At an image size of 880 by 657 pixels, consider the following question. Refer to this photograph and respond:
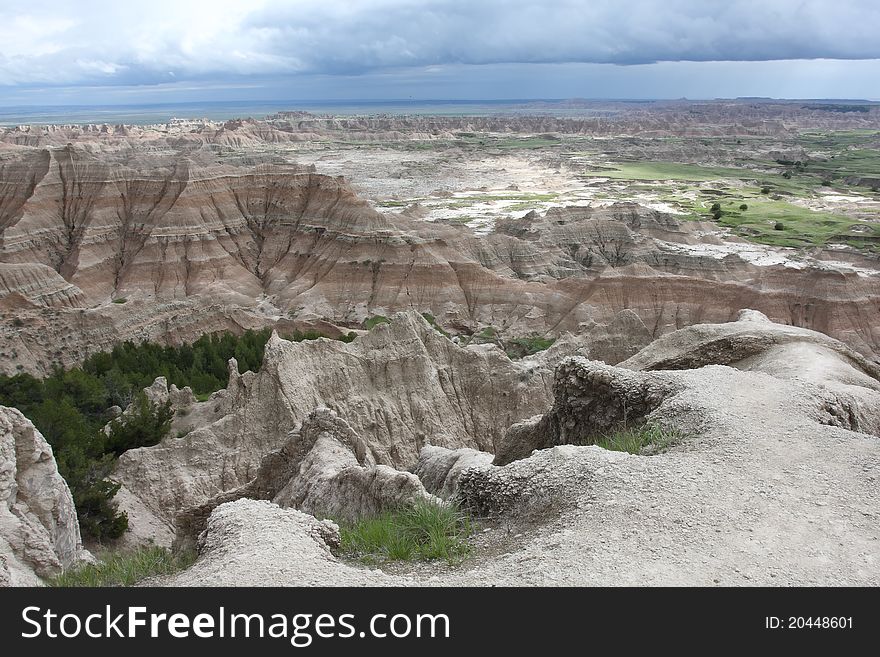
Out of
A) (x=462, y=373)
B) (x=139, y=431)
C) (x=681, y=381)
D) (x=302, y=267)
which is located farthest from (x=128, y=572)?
(x=302, y=267)

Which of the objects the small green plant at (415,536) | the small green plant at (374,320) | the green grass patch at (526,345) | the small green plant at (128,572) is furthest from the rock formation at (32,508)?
the small green plant at (374,320)

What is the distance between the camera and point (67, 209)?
189ft

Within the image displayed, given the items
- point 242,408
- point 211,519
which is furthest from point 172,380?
point 211,519

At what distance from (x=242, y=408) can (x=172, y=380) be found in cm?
1121

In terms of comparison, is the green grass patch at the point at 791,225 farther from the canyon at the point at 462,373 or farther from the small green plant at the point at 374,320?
the small green plant at the point at 374,320

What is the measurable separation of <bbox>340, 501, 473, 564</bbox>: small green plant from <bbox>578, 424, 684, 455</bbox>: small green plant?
10.2ft

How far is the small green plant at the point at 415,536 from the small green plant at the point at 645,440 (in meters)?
3.11

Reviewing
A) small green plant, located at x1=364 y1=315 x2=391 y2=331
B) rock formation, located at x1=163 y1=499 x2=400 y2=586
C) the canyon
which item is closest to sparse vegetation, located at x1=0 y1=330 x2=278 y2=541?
the canyon

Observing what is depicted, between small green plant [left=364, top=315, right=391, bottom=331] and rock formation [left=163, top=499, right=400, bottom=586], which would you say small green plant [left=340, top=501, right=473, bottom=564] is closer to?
rock formation [left=163, top=499, right=400, bottom=586]

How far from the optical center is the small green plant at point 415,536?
801 centimetres

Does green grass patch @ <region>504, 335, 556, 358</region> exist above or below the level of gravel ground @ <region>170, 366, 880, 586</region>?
below

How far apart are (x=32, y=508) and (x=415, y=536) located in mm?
8514

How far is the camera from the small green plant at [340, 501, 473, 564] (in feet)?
26.3

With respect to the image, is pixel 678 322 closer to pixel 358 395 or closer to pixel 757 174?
pixel 358 395
